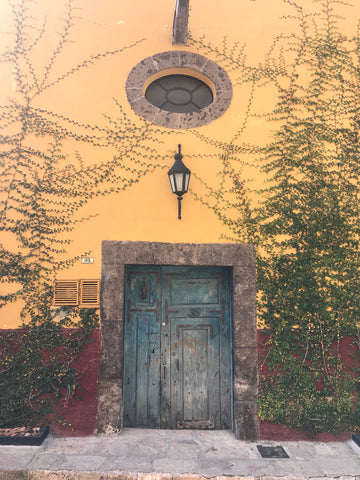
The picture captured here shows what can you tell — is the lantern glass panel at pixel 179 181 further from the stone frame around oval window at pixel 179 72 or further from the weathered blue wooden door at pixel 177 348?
the weathered blue wooden door at pixel 177 348

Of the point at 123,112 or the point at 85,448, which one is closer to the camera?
the point at 85,448

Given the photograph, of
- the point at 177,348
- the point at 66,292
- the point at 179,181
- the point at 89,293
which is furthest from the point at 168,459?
the point at 179,181

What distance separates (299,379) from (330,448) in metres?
0.67

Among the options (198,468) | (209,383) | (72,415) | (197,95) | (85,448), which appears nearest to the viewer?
(198,468)

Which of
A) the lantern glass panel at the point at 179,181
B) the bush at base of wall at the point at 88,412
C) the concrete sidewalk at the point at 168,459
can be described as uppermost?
the lantern glass panel at the point at 179,181

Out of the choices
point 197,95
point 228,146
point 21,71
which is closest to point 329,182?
point 228,146

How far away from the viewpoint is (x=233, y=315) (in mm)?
3482

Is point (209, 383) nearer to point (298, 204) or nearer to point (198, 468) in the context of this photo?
point (198, 468)

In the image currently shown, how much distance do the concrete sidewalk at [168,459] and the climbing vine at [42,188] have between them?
0.49m

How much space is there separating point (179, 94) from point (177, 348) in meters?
3.27

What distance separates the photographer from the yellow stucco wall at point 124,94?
3.57 metres

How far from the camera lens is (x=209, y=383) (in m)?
3.55

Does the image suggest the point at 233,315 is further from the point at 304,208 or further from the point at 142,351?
the point at 304,208

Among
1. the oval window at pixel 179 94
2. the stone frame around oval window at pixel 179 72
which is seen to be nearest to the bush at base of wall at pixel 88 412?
the stone frame around oval window at pixel 179 72
